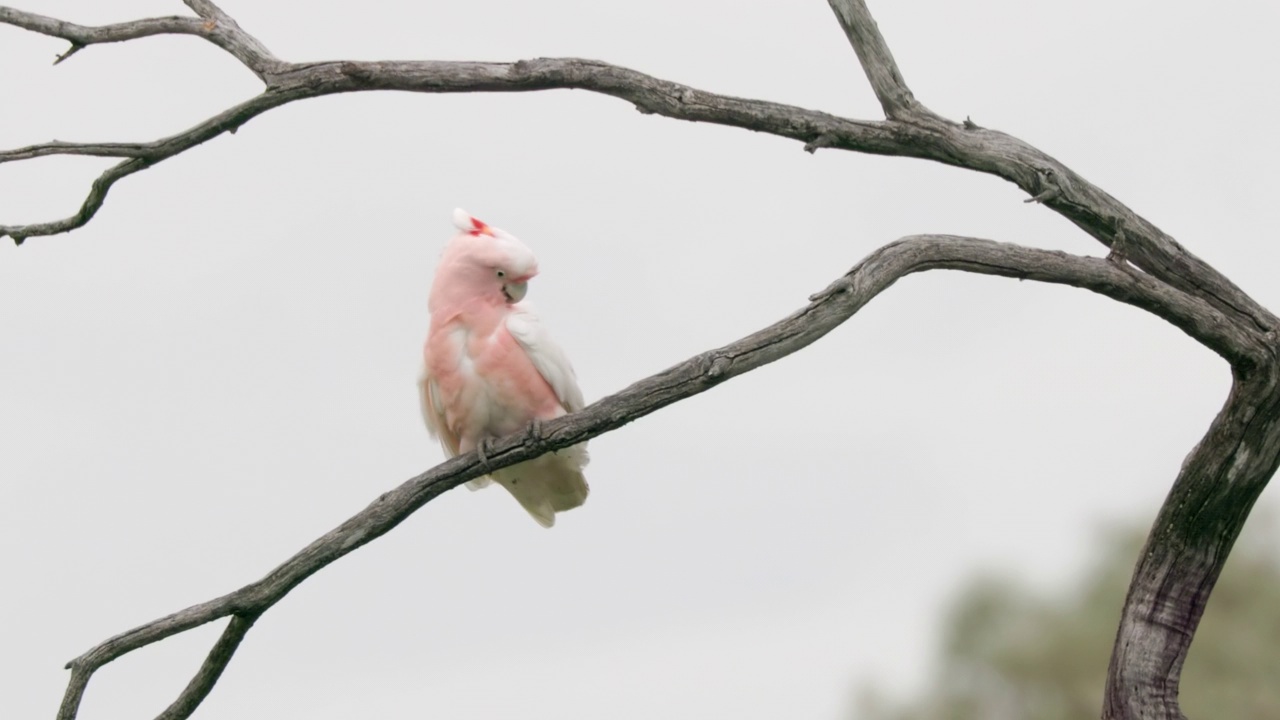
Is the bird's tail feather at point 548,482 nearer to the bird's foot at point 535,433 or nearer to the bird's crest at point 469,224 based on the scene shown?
the bird's foot at point 535,433

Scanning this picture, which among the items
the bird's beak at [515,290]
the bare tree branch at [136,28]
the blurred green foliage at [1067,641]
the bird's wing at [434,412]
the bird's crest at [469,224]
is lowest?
the blurred green foliage at [1067,641]

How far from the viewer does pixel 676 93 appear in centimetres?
412

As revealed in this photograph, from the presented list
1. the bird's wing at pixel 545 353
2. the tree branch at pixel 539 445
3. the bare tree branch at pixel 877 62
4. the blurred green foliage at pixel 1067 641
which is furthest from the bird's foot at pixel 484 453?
the blurred green foliage at pixel 1067 641

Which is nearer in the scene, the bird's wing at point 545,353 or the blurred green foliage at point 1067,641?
the bird's wing at point 545,353

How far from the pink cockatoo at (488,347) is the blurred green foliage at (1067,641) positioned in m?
8.39

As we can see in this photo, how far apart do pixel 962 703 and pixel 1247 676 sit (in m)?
2.34

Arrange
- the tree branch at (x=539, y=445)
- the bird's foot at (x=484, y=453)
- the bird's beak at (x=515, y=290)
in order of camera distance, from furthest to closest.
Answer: the bird's beak at (x=515, y=290), the bird's foot at (x=484, y=453), the tree branch at (x=539, y=445)

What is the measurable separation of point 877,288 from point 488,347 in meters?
1.33

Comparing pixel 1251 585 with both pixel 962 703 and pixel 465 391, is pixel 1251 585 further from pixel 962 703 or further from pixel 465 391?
pixel 465 391

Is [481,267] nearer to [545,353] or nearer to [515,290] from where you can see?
[515,290]

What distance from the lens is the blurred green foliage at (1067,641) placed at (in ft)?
38.2

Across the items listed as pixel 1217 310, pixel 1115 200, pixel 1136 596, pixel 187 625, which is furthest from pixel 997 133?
pixel 187 625

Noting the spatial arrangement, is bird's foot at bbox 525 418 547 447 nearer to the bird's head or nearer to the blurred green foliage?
the bird's head

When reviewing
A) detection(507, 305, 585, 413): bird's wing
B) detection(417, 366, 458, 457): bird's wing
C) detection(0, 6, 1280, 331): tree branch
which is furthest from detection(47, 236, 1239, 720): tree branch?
detection(417, 366, 458, 457): bird's wing
